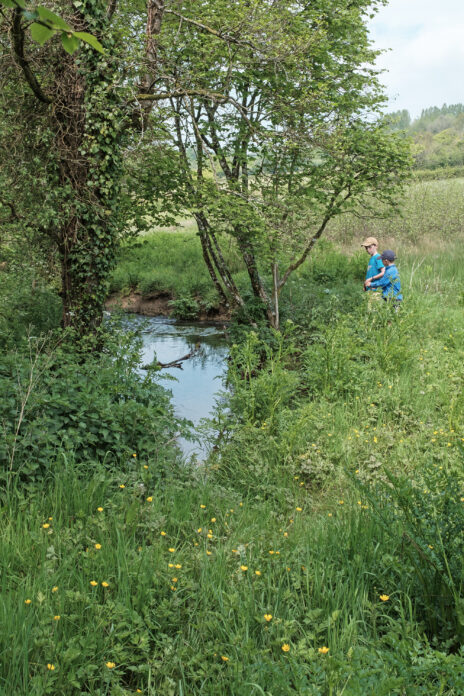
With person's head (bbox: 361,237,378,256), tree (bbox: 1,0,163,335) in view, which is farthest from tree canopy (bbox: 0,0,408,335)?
person's head (bbox: 361,237,378,256)

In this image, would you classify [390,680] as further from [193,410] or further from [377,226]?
[377,226]

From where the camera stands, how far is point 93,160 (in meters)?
6.59

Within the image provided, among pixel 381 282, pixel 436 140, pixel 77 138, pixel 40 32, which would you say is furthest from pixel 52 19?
pixel 436 140

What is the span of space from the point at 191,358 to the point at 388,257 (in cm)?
427

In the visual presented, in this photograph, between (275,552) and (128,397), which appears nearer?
(275,552)

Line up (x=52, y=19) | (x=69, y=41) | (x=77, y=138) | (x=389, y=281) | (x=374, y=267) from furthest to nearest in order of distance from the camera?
1. (x=374, y=267)
2. (x=389, y=281)
3. (x=77, y=138)
4. (x=69, y=41)
5. (x=52, y=19)

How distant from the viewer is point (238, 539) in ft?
11.2

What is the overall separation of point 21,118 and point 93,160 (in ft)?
3.93

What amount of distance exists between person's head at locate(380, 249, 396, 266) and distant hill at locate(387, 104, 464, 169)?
63.4 inches

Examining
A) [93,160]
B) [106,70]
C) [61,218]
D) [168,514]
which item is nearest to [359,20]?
[106,70]

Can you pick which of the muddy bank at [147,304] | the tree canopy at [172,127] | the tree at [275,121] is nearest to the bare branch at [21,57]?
the tree canopy at [172,127]

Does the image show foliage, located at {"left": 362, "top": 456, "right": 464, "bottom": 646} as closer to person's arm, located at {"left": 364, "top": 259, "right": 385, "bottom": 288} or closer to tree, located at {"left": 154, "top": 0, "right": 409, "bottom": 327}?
tree, located at {"left": 154, "top": 0, "right": 409, "bottom": 327}

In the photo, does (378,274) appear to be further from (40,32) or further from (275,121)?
(40,32)

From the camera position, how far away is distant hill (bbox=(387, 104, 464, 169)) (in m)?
9.80
